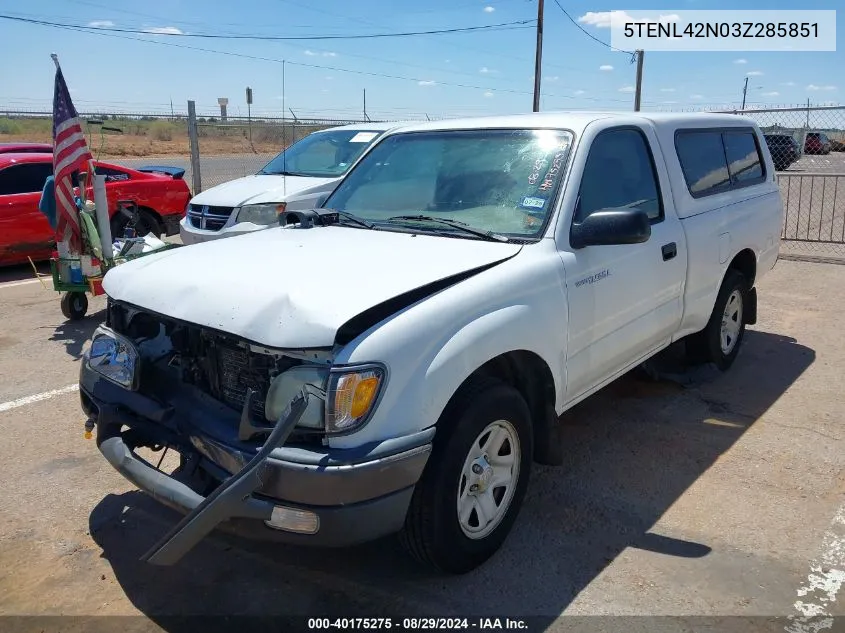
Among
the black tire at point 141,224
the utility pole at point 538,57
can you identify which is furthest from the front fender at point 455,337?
the utility pole at point 538,57

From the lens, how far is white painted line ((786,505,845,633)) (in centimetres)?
288

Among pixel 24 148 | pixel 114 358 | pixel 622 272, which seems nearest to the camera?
pixel 114 358

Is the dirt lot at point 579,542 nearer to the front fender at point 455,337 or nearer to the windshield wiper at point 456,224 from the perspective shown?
the front fender at point 455,337

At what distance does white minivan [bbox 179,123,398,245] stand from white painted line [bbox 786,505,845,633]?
553 cm

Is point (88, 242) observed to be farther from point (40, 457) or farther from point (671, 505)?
point (671, 505)

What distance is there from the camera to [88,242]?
23.5 feet

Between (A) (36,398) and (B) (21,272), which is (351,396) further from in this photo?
(B) (21,272)

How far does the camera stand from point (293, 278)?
2.98 meters

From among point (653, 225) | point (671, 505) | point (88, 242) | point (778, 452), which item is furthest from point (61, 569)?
point (88, 242)

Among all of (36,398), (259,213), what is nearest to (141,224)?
(259,213)

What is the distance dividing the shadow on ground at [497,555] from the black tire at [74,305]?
4.01m

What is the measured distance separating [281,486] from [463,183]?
2028 mm

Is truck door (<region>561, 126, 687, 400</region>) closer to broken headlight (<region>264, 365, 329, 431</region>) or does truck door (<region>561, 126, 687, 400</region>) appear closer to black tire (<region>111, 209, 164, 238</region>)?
broken headlight (<region>264, 365, 329, 431</region>)

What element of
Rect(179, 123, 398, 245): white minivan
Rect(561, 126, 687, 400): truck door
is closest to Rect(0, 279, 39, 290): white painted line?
Rect(179, 123, 398, 245): white minivan
